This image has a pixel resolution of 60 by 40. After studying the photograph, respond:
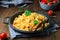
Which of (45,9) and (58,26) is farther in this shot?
(45,9)

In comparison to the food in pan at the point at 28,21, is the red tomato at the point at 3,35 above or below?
below

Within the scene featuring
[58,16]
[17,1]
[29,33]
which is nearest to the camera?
[29,33]

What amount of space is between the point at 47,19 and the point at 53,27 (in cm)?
8

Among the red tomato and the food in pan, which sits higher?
the food in pan

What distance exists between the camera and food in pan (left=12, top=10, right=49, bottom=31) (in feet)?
3.99

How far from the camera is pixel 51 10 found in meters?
1.55

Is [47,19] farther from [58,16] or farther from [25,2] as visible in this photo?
[25,2]

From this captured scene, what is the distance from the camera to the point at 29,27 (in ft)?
3.99

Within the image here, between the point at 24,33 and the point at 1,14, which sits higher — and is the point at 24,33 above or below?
below

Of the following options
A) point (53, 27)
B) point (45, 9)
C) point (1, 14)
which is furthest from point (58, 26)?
point (1, 14)

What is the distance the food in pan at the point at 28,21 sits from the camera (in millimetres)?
1216

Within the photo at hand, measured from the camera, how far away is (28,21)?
126 centimetres

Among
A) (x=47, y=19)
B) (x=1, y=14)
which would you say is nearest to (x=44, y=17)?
(x=47, y=19)

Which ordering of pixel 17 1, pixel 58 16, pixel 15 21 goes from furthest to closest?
pixel 17 1 < pixel 58 16 < pixel 15 21
